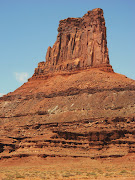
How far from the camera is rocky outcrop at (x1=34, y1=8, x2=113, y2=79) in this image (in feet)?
275

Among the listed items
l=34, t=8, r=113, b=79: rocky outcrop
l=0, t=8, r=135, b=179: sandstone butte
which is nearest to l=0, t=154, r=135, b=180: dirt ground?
l=0, t=8, r=135, b=179: sandstone butte

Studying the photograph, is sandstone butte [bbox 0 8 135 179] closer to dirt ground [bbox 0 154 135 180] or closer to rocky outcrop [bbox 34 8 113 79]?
rocky outcrop [bbox 34 8 113 79]

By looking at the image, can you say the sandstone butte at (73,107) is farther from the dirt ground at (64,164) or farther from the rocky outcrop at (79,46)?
the dirt ground at (64,164)

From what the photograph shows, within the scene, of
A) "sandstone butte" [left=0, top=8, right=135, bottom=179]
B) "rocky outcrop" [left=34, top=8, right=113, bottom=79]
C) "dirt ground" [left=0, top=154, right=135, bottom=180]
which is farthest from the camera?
"rocky outcrop" [left=34, top=8, right=113, bottom=79]

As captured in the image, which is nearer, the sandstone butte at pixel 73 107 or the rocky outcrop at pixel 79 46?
the sandstone butte at pixel 73 107

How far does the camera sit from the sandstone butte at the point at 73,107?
39719 millimetres

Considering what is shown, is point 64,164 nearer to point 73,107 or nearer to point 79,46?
point 73,107

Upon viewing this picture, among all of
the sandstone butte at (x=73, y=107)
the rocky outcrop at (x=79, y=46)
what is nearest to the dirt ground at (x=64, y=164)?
the sandstone butte at (x=73, y=107)

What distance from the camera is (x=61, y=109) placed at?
212 ft

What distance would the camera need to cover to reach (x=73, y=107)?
6394cm

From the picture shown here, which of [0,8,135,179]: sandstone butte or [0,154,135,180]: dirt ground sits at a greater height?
[0,8,135,179]: sandstone butte

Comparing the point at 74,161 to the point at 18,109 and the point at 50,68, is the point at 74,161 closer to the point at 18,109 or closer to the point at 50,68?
the point at 18,109

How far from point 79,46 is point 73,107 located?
30028 mm

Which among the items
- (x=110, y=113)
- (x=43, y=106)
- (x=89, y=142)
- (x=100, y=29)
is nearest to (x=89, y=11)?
(x=100, y=29)
